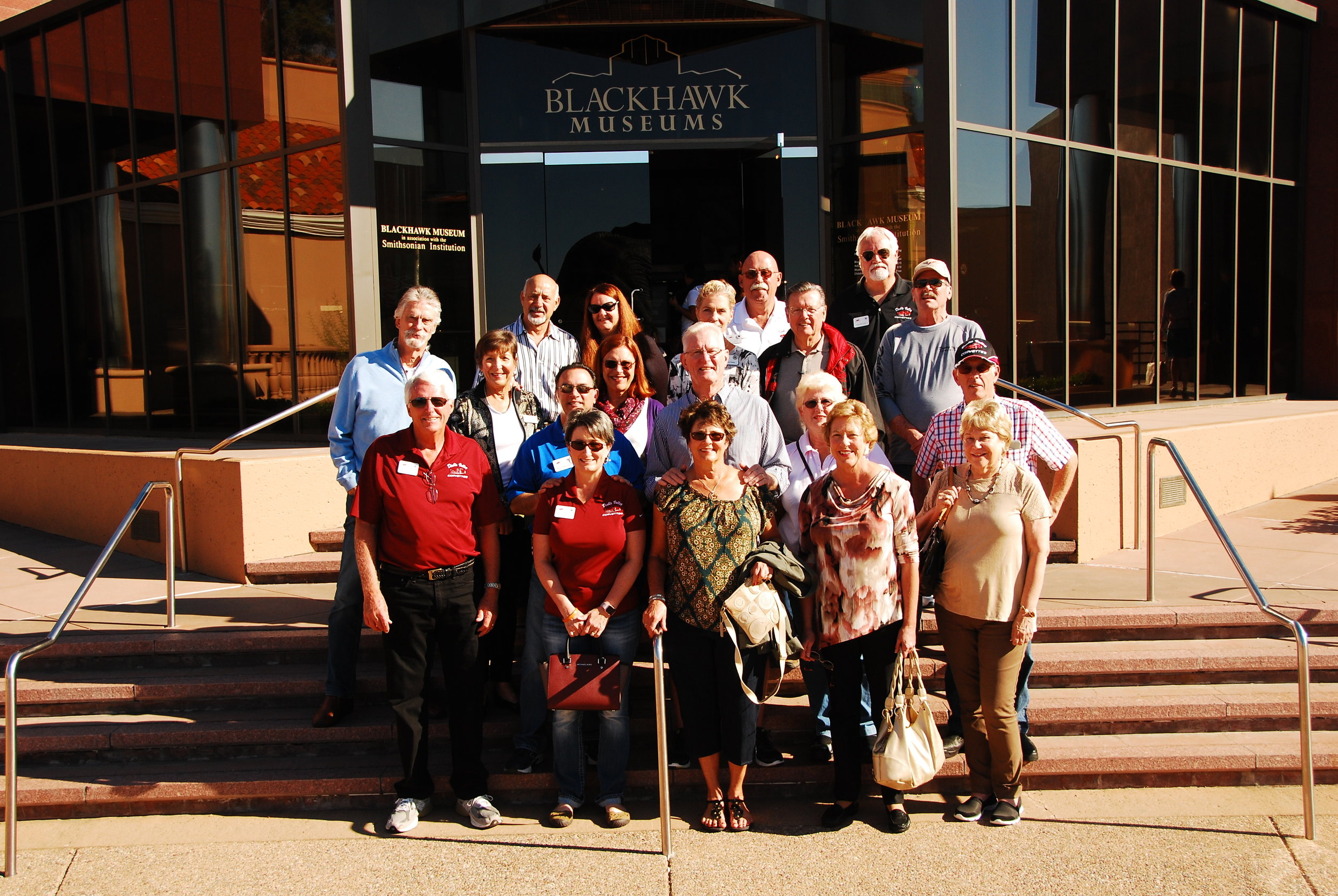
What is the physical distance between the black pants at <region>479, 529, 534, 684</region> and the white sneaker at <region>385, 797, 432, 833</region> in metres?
0.65

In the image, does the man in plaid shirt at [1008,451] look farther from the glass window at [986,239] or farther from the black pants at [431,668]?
the glass window at [986,239]

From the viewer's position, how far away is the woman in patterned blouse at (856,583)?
4.04 metres

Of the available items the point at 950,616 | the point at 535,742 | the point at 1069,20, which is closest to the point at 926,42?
the point at 1069,20

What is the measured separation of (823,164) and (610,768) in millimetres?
7691

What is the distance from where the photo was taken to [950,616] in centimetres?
418

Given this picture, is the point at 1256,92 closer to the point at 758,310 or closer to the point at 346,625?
the point at 758,310

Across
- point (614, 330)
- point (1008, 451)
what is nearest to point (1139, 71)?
point (1008, 451)

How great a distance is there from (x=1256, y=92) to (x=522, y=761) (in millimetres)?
13585

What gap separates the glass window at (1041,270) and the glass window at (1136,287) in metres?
1.17

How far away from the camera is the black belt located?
13.8ft

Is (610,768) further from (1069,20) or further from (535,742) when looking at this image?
(1069,20)

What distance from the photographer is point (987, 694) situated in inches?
161

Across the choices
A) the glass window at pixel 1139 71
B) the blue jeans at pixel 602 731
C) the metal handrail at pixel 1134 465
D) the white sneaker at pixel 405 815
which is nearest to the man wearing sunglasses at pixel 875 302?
the metal handrail at pixel 1134 465

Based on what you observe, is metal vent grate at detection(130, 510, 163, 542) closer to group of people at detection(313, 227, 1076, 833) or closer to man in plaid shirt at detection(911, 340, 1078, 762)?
group of people at detection(313, 227, 1076, 833)
